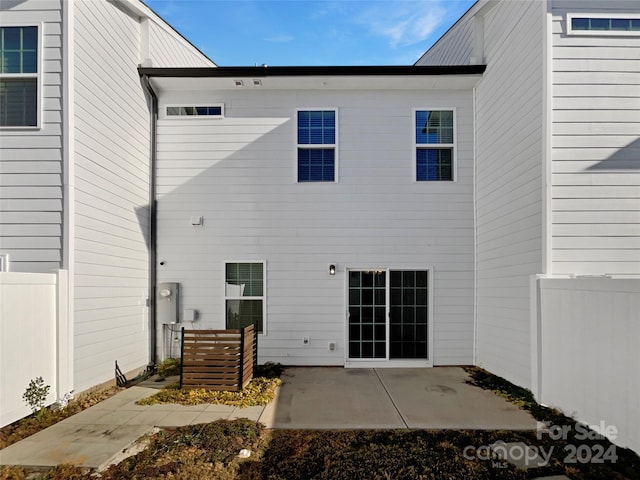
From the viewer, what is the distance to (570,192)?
4.61 metres

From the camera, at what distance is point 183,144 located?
6723mm

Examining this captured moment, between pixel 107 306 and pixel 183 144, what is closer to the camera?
pixel 107 306

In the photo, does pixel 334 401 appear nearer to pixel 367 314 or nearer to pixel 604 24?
pixel 367 314

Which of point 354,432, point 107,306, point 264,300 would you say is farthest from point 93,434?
point 264,300

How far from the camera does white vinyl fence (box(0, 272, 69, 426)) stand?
12.1ft

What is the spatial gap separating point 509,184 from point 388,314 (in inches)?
114

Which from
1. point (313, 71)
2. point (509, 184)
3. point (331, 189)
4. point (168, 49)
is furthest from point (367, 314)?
point (168, 49)

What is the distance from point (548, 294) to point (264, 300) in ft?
14.2

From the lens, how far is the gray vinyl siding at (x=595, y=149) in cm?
455

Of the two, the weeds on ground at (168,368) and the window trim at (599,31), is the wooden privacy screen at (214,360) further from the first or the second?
the window trim at (599,31)

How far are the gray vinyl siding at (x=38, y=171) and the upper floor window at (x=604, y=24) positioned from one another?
6.42 metres

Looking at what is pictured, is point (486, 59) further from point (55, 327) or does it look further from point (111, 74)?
point (55, 327)

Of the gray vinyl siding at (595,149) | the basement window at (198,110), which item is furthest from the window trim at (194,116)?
the gray vinyl siding at (595,149)

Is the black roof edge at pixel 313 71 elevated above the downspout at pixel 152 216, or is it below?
above
